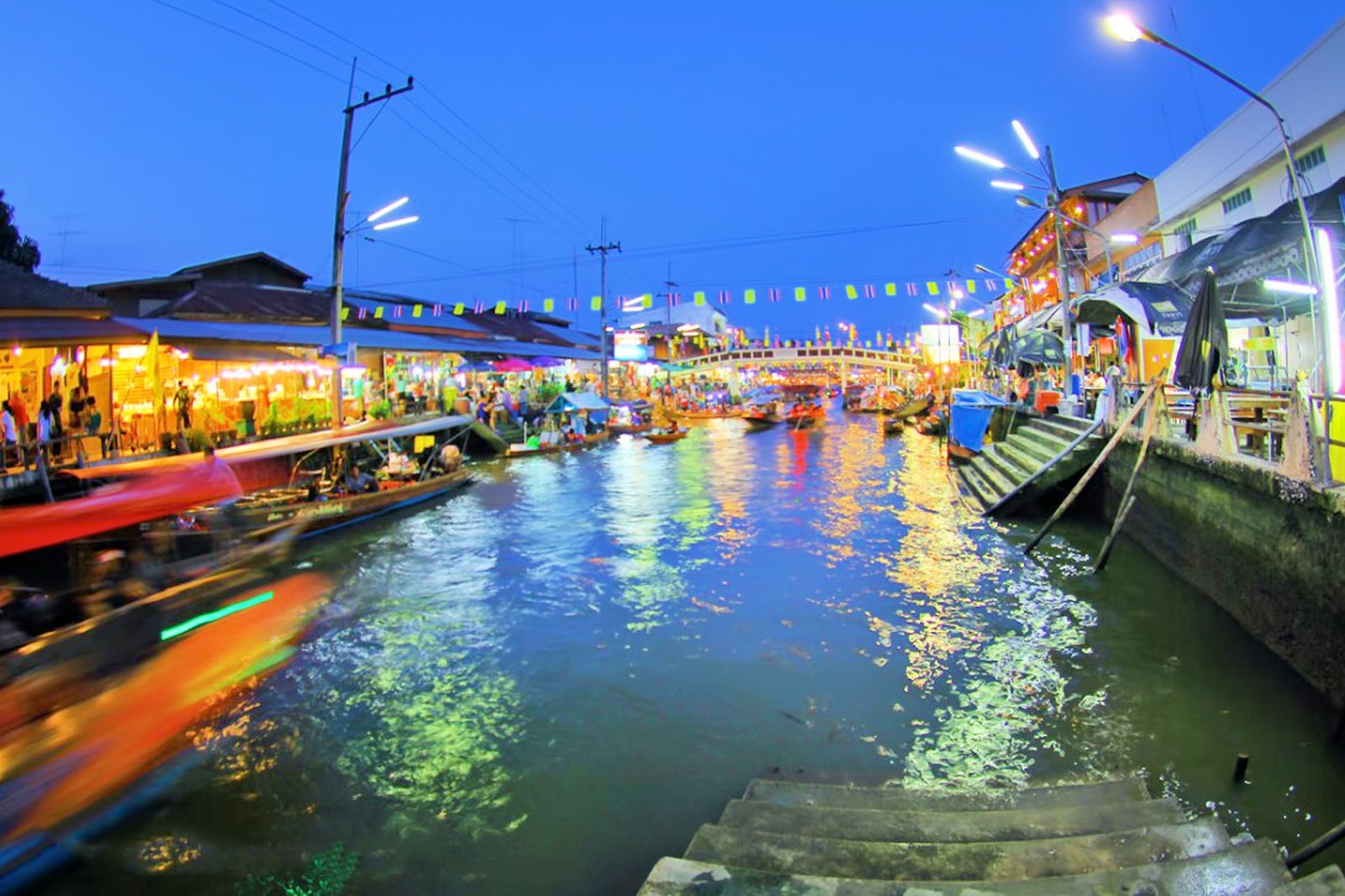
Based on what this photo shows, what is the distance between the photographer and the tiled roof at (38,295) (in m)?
13.1

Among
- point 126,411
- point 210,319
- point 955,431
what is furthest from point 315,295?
point 955,431

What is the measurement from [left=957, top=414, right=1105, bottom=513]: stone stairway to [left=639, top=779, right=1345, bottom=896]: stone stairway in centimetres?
1208

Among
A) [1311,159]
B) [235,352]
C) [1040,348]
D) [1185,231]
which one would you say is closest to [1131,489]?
[1311,159]

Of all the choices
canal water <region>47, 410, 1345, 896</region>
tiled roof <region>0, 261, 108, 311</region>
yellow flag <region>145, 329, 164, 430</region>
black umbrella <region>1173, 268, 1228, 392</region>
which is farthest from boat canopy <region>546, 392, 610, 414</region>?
black umbrella <region>1173, 268, 1228, 392</region>

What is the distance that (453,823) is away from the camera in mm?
5836

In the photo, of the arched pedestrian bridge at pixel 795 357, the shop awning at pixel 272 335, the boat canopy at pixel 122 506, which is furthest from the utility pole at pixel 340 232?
the arched pedestrian bridge at pixel 795 357

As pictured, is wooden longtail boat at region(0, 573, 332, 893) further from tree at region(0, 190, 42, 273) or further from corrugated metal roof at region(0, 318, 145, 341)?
tree at region(0, 190, 42, 273)

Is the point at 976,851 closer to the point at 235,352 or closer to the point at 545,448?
the point at 235,352

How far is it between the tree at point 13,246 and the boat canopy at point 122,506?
2295cm

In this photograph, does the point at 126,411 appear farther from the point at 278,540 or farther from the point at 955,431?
the point at 955,431

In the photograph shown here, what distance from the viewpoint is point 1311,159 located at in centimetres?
1595

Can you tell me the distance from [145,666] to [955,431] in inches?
1019

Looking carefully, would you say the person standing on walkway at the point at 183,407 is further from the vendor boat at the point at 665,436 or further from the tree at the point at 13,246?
the vendor boat at the point at 665,436

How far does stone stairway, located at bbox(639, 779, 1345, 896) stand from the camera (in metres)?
3.21
